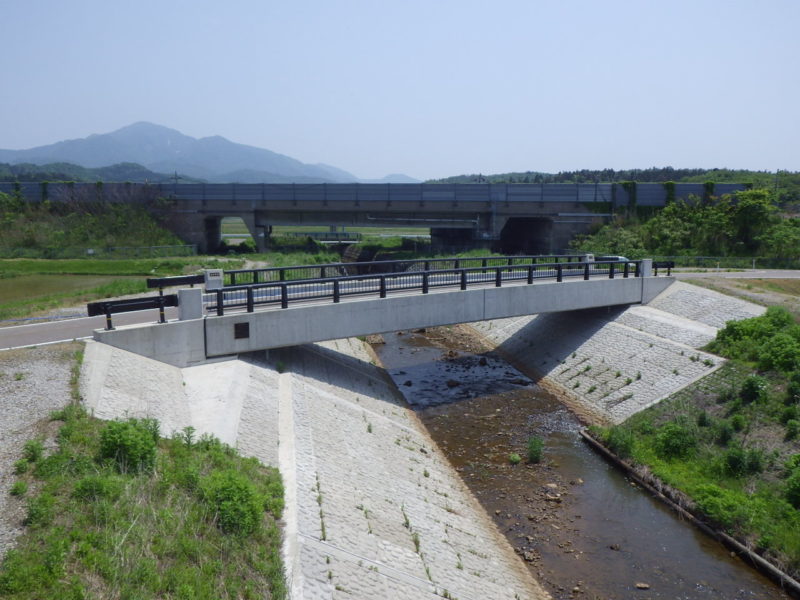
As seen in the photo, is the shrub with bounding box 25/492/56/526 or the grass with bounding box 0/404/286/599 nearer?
the grass with bounding box 0/404/286/599

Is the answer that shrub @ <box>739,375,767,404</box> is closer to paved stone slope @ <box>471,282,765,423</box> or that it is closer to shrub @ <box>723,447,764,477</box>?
paved stone slope @ <box>471,282,765,423</box>

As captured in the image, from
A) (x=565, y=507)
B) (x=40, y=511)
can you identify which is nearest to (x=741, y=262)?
(x=565, y=507)

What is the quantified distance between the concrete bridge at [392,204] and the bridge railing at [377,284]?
2113 cm

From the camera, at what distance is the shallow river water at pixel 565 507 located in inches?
508

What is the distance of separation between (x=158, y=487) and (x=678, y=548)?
1205cm

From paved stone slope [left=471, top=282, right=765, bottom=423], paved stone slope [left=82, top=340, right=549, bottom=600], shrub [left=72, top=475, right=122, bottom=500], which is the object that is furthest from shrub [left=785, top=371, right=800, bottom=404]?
shrub [left=72, top=475, right=122, bottom=500]

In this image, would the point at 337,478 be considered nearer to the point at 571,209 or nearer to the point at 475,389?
the point at 475,389

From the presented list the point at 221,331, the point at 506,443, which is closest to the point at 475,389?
the point at 506,443

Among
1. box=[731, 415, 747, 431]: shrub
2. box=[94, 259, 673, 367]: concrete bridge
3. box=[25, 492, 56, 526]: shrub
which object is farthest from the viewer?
box=[94, 259, 673, 367]: concrete bridge

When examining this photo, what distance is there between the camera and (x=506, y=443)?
1997cm

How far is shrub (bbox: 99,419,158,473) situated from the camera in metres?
10.3

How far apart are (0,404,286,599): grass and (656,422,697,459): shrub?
1244 cm

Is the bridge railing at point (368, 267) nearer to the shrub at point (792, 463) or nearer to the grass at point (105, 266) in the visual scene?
the grass at point (105, 266)

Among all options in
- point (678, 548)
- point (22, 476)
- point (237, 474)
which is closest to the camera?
point (22, 476)
